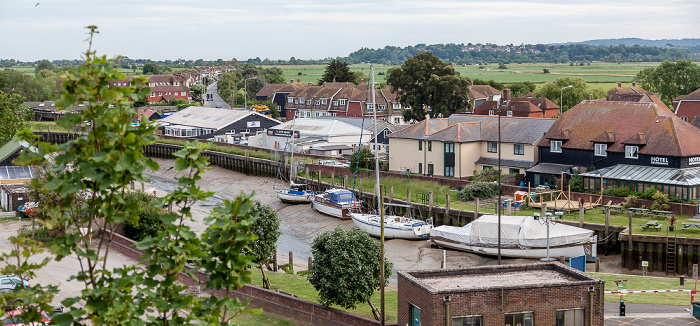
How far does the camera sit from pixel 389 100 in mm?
106688

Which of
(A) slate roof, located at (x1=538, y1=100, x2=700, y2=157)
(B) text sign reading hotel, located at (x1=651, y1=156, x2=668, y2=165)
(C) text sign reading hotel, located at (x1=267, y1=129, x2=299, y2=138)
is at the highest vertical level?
(A) slate roof, located at (x1=538, y1=100, x2=700, y2=157)

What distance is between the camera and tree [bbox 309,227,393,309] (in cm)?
2750

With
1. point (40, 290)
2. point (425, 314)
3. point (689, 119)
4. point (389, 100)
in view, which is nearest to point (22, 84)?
point (389, 100)

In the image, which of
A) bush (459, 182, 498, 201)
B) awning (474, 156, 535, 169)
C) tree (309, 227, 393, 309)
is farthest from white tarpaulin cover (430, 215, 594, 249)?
awning (474, 156, 535, 169)

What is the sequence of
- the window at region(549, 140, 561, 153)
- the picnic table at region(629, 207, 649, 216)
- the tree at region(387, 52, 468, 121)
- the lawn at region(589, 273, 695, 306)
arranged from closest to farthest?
the lawn at region(589, 273, 695, 306) → the picnic table at region(629, 207, 649, 216) → the window at region(549, 140, 561, 153) → the tree at region(387, 52, 468, 121)

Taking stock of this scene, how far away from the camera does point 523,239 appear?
43.2 m

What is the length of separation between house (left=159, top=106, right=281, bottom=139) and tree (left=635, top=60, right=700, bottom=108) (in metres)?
53.7

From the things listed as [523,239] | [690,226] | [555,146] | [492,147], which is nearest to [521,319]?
[523,239]

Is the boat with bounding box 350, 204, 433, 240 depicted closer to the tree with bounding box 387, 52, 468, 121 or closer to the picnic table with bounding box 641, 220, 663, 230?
the picnic table with bounding box 641, 220, 663, 230

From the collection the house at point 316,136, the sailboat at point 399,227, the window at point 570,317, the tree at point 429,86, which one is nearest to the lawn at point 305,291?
the window at point 570,317

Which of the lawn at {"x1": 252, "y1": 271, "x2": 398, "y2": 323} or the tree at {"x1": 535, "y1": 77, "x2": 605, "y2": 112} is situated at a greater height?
the tree at {"x1": 535, "y1": 77, "x2": 605, "y2": 112}

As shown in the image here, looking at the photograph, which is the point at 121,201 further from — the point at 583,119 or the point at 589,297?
the point at 583,119

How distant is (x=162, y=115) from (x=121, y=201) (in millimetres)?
118988

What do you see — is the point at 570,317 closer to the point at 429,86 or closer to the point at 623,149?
the point at 623,149
